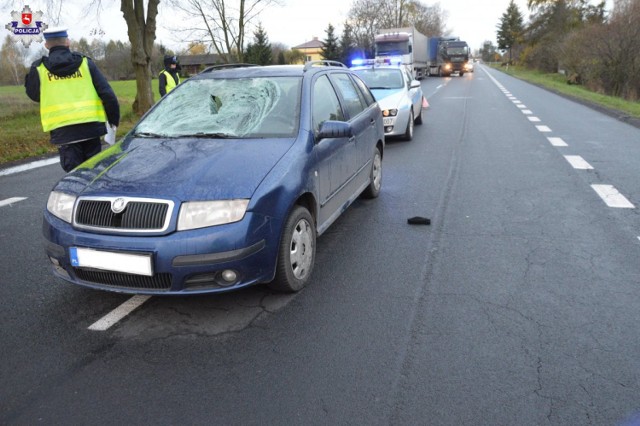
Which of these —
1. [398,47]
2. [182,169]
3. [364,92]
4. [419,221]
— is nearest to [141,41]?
[364,92]

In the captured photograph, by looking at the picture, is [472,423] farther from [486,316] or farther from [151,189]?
[151,189]

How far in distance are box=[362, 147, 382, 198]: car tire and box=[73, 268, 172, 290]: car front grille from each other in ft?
11.4

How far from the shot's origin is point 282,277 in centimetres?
369

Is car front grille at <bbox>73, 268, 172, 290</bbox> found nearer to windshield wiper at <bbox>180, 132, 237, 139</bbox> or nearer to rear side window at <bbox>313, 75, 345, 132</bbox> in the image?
windshield wiper at <bbox>180, 132, 237, 139</bbox>

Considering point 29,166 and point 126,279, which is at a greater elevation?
point 126,279

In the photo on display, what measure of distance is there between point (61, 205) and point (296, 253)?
161cm

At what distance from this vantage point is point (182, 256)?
3184mm

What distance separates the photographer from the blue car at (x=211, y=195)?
127 inches

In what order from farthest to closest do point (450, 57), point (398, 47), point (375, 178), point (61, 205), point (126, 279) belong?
1. point (450, 57)
2. point (398, 47)
3. point (375, 178)
4. point (61, 205)
5. point (126, 279)

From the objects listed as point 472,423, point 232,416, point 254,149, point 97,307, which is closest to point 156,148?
point 254,149

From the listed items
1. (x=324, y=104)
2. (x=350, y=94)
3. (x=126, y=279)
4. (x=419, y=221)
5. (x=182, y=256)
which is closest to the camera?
Result: (x=182, y=256)

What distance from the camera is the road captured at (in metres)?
2.60

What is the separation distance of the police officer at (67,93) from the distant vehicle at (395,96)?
6450 mm

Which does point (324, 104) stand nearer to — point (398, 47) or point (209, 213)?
point (209, 213)
